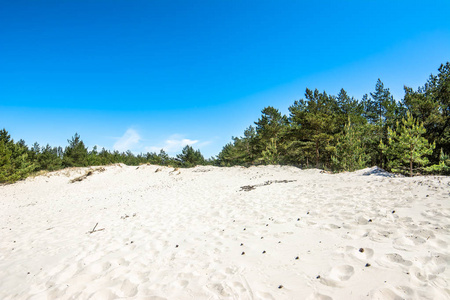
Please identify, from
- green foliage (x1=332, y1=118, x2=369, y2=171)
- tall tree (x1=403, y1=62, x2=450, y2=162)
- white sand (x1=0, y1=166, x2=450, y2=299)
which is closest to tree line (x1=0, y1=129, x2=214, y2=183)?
white sand (x1=0, y1=166, x2=450, y2=299)

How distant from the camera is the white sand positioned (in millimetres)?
2588

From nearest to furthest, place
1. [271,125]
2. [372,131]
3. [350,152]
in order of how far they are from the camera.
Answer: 1. [350,152]
2. [372,131]
3. [271,125]

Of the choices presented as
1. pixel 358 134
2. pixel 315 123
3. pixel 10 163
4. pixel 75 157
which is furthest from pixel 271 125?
pixel 75 157

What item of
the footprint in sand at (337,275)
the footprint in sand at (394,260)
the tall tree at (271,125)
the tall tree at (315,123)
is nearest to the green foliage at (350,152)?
the tall tree at (315,123)

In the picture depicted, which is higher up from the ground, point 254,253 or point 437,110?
point 437,110

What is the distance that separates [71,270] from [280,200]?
646 centimetres

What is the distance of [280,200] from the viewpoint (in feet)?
24.7

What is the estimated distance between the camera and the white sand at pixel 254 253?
102 inches

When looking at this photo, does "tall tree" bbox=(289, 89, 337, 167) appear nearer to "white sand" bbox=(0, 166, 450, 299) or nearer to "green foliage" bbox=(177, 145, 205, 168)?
"white sand" bbox=(0, 166, 450, 299)

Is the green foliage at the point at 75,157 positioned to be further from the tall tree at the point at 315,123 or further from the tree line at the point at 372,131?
the tall tree at the point at 315,123

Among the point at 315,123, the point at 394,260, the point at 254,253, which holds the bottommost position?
the point at 254,253

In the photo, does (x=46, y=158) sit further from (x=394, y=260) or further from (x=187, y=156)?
(x=394, y=260)

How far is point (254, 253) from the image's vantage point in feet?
12.1

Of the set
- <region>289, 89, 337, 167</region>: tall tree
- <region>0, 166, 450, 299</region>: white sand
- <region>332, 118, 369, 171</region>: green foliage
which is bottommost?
<region>0, 166, 450, 299</region>: white sand
